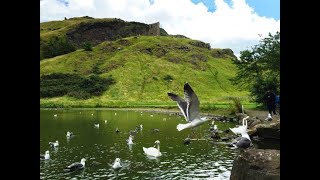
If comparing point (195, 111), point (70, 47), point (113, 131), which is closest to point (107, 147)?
point (113, 131)

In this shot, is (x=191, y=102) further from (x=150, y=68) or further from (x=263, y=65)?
(x=150, y=68)

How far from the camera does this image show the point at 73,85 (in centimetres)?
9388

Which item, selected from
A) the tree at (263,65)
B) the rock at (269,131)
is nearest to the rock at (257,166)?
the rock at (269,131)

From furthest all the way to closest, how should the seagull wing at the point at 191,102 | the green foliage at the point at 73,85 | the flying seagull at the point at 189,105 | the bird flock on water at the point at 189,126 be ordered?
1. the green foliage at the point at 73,85
2. the bird flock on water at the point at 189,126
3. the flying seagull at the point at 189,105
4. the seagull wing at the point at 191,102

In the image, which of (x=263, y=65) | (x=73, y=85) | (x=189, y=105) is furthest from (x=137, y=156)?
(x=73, y=85)

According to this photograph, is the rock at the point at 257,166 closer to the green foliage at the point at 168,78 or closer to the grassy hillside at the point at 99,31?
the green foliage at the point at 168,78

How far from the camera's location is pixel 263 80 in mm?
41938

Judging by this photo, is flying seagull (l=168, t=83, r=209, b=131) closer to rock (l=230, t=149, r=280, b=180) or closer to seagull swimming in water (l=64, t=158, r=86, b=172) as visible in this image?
rock (l=230, t=149, r=280, b=180)

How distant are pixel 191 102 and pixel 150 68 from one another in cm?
9808

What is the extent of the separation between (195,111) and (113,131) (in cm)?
2325

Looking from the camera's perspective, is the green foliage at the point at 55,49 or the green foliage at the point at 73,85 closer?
the green foliage at the point at 73,85

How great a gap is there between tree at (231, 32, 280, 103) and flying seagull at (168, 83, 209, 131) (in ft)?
103

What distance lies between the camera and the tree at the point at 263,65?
41250 mm

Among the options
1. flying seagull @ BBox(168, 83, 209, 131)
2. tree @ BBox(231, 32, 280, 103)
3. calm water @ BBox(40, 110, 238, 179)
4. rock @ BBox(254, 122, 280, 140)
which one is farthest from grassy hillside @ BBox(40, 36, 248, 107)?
flying seagull @ BBox(168, 83, 209, 131)
